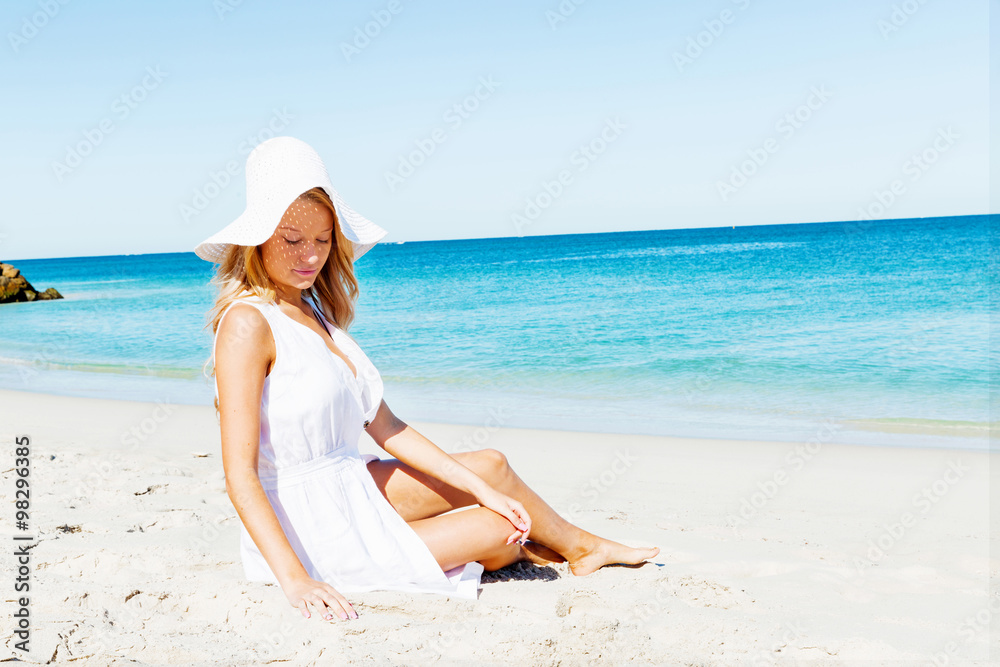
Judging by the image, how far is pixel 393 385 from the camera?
10.5 m

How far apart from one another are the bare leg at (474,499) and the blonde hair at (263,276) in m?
0.72

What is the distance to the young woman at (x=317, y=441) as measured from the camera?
2.53m

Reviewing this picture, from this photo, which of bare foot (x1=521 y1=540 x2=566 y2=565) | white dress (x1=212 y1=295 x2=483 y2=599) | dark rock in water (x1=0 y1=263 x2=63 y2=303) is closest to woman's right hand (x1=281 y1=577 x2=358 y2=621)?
white dress (x1=212 y1=295 x2=483 y2=599)

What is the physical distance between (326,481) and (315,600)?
449 millimetres

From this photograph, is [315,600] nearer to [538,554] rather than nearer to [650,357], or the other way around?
[538,554]

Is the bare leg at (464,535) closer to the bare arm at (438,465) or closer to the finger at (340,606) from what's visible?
the bare arm at (438,465)

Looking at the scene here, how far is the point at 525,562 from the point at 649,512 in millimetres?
1494

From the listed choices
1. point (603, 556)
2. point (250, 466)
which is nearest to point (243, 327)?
point (250, 466)

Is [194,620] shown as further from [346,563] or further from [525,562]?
[525,562]

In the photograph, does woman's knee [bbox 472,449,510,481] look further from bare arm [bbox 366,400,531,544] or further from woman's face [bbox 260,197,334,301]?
woman's face [bbox 260,197,334,301]

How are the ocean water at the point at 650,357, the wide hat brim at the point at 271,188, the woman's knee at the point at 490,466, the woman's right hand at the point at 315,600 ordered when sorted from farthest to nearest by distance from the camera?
the ocean water at the point at 650,357 → the woman's knee at the point at 490,466 → the wide hat brim at the point at 271,188 → the woman's right hand at the point at 315,600

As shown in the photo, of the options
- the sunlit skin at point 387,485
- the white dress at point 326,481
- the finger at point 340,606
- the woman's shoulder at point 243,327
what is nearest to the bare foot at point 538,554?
the sunlit skin at point 387,485

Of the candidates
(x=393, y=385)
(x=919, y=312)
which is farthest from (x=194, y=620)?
(x=919, y=312)

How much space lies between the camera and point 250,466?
2.52 metres
